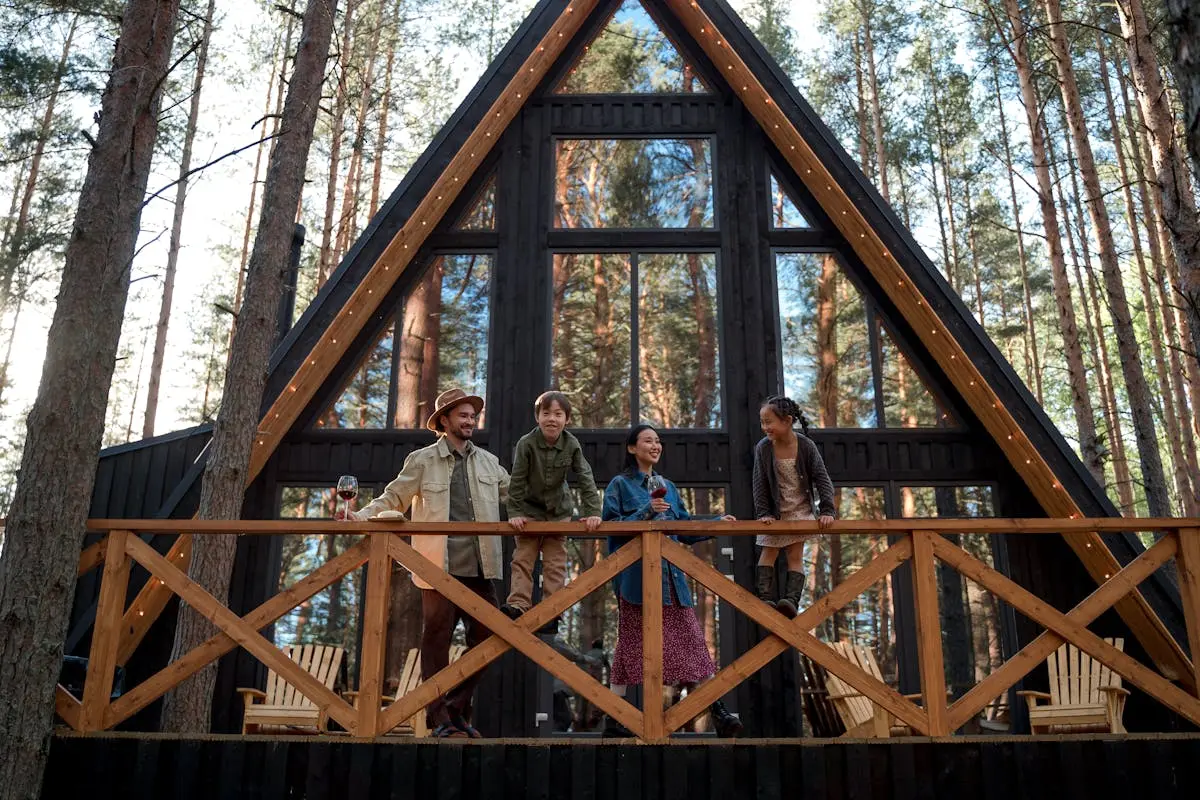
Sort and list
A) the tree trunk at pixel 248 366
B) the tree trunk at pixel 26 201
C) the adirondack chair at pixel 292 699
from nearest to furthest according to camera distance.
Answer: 1. the tree trunk at pixel 248 366
2. the adirondack chair at pixel 292 699
3. the tree trunk at pixel 26 201

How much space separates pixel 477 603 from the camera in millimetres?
5270

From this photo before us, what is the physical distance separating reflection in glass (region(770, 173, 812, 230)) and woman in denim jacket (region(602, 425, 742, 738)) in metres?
5.28

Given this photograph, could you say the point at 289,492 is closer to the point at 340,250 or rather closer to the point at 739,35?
the point at 739,35

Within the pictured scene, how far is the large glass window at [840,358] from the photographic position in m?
10.1

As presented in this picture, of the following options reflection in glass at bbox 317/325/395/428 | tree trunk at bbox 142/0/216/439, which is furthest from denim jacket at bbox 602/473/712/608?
tree trunk at bbox 142/0/216/439

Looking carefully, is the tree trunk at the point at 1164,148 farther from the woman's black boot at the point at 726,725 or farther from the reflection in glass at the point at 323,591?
the reflection in glass at the point at 323,591

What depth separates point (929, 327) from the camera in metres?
9.75

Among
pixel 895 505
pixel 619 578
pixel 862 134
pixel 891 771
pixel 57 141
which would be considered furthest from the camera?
pixel 862 134

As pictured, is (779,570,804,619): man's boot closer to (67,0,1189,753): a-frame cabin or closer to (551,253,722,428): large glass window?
(67,0,1189,753): a-frame cabin

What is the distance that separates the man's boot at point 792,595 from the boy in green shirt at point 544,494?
4.05 ft

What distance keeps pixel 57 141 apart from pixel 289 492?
14.2m

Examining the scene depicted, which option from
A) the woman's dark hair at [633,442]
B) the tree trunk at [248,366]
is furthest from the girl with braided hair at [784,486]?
the tree trunk at [248,366]

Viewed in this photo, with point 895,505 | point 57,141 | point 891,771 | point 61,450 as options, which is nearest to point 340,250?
point 57,141

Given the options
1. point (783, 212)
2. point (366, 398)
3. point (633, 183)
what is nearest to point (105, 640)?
point (366, 398)
